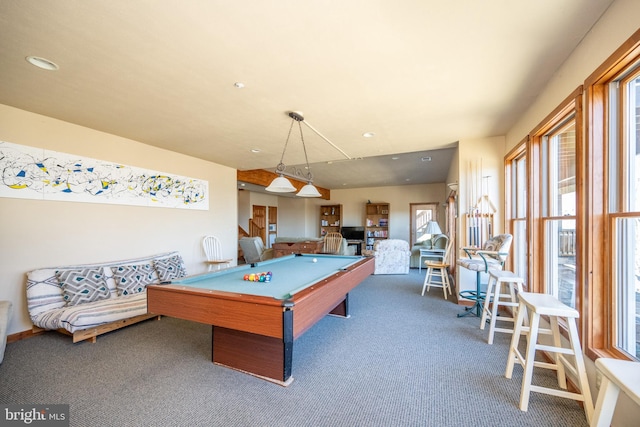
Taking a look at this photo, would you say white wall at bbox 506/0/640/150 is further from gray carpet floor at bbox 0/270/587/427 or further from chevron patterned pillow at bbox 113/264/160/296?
chevron patterned pillow at bbox 113/264/160/296

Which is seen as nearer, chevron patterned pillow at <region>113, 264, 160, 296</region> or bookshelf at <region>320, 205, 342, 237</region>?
chevron patterned pillow at <region>113, 264, 160, 296</region>

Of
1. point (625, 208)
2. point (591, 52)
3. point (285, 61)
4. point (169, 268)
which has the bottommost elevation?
point (169, 268)

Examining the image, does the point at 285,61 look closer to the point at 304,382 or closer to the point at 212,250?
the point at 304,382

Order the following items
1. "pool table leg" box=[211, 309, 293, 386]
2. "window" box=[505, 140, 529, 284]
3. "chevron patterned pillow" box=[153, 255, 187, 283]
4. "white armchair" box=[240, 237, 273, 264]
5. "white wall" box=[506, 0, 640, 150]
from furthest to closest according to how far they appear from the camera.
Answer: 1. "white armchair" box=[240, 237, 273, 264]
2. "chevron patterned pillow" box=[153, 255, 187, 283]
3. "window" box=[505, 140, 529, 284]
4. "pool table leg" box=[211, 309, 293, 386]
5. "white wall" box=[506, 0, 640, 150]

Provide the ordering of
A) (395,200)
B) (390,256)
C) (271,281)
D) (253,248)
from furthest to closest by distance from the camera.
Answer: (395,200) → (253,248) → (390,256) → (271,281)

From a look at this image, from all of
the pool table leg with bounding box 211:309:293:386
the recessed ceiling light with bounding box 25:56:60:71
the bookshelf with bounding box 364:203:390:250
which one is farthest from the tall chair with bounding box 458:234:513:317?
the bookshelf with bounding box 364:203:390:250

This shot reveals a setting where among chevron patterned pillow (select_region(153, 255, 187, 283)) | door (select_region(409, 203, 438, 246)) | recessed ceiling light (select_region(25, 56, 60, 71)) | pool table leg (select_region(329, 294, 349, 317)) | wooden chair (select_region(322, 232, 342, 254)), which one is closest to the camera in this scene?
recessed ceiling light (select_region(25, 56, 60, 71))

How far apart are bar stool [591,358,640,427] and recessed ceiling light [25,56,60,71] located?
3.71m

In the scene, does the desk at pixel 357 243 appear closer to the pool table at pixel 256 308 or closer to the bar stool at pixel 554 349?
the pool table at pixel 256 308

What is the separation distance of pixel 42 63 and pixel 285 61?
1818 mm

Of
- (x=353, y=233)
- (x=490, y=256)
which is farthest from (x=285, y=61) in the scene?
(x=353, y=233)

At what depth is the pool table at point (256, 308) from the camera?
60.6 inches

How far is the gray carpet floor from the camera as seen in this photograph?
5.33 feet

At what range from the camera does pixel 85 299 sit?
2.91m
